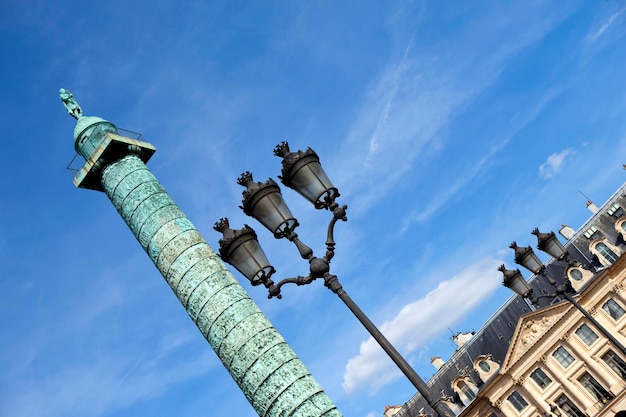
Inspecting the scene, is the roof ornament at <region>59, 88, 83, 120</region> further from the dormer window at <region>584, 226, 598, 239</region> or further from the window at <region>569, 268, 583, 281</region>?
the dormer window at <region>584, 226, 598, 239</region>

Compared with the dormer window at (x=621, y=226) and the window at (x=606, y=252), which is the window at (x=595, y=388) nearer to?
the window at (x=606, y=252)

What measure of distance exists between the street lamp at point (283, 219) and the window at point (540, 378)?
105ft

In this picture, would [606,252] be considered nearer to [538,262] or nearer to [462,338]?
[462,338]

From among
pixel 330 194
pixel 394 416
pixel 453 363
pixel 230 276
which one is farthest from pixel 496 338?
pixel 330 194

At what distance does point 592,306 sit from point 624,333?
224 centimetres

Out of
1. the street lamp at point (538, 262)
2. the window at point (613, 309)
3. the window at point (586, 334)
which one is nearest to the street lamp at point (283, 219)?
the street lamp at point (538, 262)

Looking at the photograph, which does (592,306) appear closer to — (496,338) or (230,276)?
(496,338)

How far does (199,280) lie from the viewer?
43.2 feet

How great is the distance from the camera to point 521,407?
35594 mm

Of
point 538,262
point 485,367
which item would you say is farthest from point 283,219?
point 485,367

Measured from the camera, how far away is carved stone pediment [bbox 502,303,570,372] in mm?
35625

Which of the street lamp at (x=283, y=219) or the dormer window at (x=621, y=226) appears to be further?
the dormer window at (x=621, y=226)

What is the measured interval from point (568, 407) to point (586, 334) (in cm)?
427

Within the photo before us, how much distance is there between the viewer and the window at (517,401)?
1401 inches
